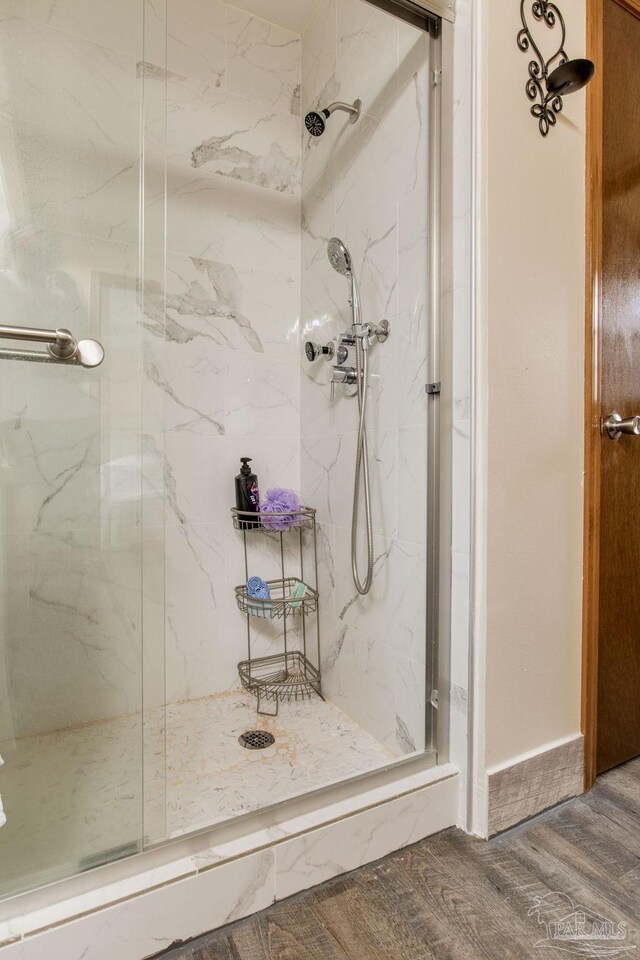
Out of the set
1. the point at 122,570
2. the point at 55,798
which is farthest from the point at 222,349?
the point at 55,798

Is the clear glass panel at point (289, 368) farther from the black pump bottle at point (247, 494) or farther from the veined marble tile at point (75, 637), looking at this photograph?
the veined marble tile at point (75, 637)

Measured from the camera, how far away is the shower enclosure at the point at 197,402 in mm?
983

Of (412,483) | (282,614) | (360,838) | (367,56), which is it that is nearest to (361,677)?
(282,614)

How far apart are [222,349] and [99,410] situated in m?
1.02

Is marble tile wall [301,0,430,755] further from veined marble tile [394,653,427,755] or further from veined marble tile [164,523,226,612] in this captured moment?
veined marble tile [164,523,226,612]

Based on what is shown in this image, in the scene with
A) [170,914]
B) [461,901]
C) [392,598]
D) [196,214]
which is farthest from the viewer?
[196,214]

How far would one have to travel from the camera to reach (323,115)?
63.9 inches

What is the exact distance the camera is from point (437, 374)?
136cm

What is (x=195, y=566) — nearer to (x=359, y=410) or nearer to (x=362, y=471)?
(x=362, y=471)

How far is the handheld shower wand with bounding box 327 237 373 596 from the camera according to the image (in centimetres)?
164

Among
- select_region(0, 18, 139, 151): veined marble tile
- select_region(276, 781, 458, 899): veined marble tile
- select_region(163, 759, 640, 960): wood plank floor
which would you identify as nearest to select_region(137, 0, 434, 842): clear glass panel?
select_region(276, 781, 458, 899): veined marble tile

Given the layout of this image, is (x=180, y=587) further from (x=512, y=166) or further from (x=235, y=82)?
(x=235, y=82)

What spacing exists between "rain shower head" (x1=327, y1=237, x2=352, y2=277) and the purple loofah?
2.57ft

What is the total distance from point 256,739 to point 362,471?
0.89 m
